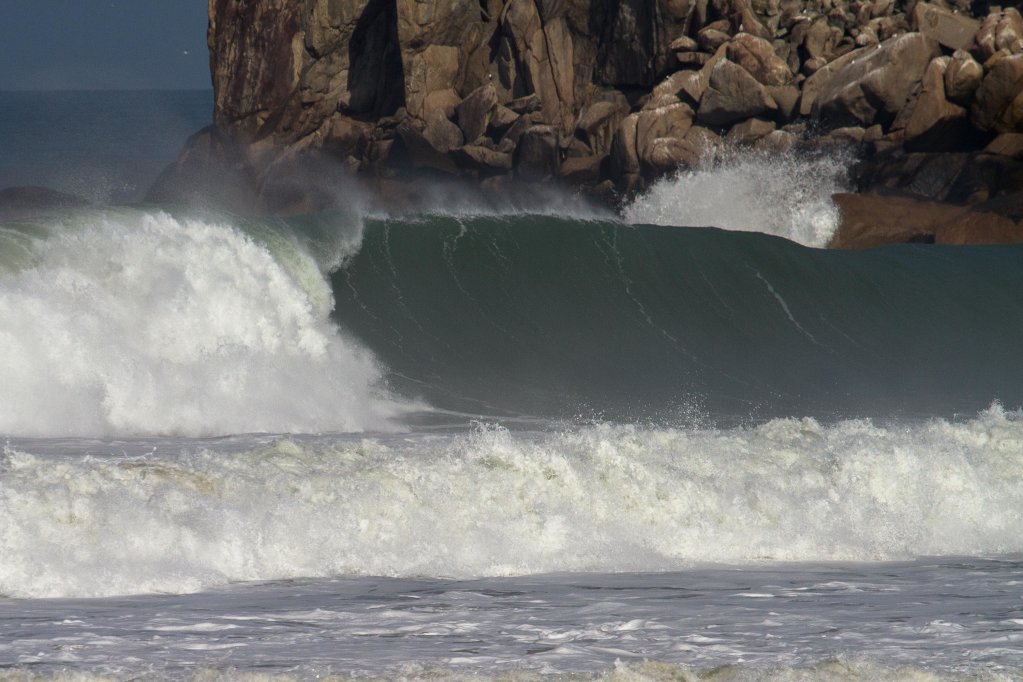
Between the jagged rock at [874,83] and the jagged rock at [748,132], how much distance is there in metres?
0.95

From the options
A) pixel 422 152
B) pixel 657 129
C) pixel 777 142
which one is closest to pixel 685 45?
pixel 657 129

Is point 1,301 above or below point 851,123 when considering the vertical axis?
below

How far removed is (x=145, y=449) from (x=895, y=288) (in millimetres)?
13869

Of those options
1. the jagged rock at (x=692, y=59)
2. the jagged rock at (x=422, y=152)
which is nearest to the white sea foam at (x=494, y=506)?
the jagged rock at (x=692, y=59)

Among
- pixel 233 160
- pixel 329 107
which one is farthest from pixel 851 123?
pixel 233 160

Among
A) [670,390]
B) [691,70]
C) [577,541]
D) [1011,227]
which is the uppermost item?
[691,70]

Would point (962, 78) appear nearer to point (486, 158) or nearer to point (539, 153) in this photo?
point (539, 153)

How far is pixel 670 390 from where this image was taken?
49.0 feet

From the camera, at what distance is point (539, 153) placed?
110 ft

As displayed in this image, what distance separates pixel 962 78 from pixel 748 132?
4.75m

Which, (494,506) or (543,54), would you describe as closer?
(494,506)

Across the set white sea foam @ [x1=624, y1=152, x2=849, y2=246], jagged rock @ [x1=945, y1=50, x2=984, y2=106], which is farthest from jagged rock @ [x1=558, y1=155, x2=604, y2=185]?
jagged rock @ [x1=945, y1=50, x2=984, y2=106]

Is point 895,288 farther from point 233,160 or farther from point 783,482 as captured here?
point 233,160

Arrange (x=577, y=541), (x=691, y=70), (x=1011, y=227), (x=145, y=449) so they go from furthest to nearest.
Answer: (x=691, y=70) → (x=1011, y=227) → (x=145, y=449) → (x=577, y=541)
